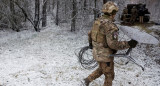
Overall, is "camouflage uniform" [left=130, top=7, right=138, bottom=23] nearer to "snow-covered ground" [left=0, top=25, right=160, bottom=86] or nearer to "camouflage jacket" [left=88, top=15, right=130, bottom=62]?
"snow-covered ground" [left=0, top=25, right=160, bottom=86]

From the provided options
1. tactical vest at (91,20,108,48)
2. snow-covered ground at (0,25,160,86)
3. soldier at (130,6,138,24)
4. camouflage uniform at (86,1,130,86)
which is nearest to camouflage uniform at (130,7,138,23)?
soldier at (130,6,138,24)

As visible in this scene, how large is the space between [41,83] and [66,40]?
21.3 feet

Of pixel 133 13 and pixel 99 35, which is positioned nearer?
pixel 99 35

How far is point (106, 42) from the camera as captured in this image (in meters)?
4.46

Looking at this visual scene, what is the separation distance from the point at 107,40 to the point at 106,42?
0.20 meters

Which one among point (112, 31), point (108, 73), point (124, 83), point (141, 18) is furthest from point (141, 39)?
point (141, 18)

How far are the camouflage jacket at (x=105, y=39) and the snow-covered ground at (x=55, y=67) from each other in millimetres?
698

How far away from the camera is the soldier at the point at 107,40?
4.18 metres

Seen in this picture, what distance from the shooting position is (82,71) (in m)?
7.30

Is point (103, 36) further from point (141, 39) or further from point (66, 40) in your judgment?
point (66, 40)

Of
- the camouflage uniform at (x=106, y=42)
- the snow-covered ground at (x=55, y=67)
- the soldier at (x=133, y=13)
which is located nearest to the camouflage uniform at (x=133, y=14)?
the soldier at (x=133, y=13)

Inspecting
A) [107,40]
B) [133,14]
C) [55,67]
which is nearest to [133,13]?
[133,14]

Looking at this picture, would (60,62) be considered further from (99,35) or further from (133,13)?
(133,13)

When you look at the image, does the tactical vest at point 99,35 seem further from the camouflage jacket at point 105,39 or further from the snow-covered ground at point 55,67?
the snow-covered ground at point 55,67
